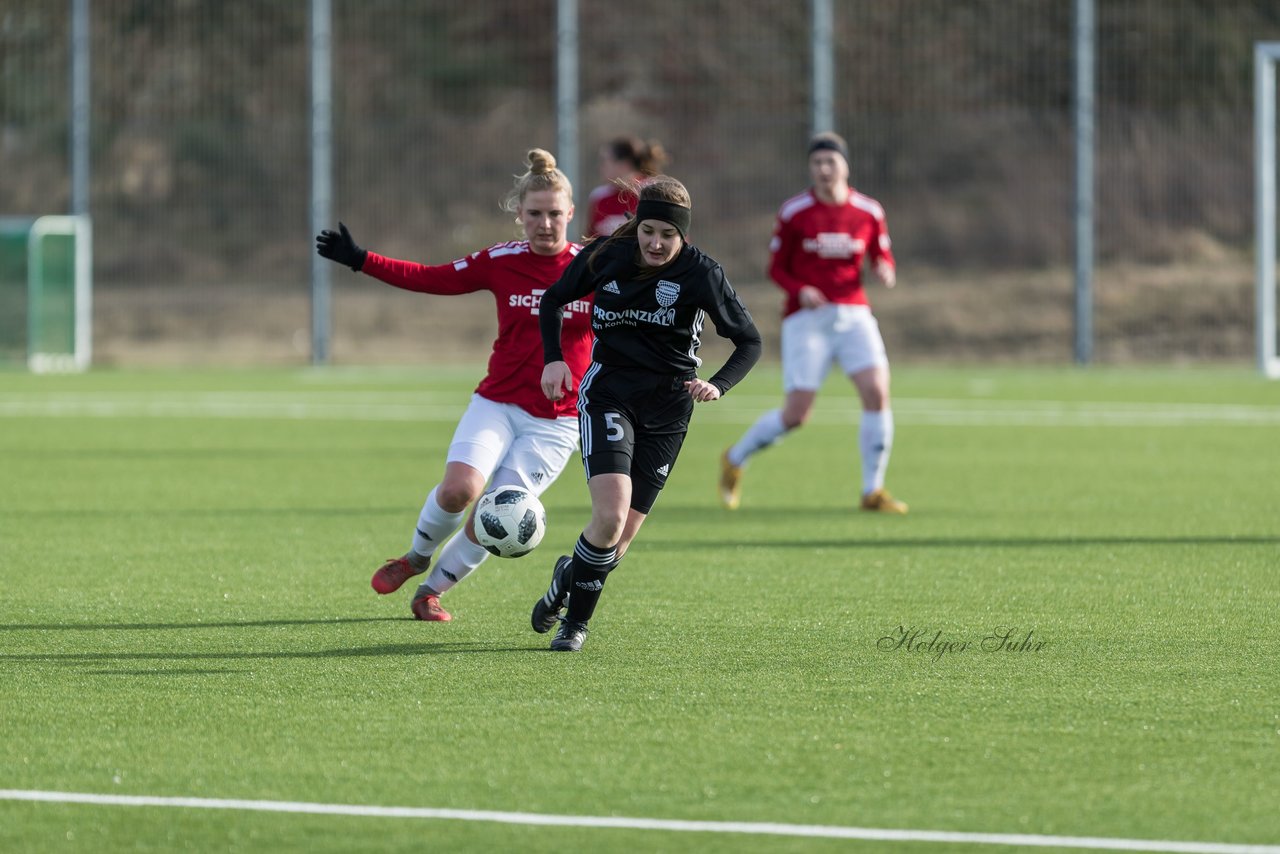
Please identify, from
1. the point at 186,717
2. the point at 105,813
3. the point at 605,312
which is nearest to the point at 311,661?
the point at 186,717

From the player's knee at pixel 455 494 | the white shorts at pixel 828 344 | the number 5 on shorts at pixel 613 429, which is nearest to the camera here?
the number 5 on shorts at pixel 613 429

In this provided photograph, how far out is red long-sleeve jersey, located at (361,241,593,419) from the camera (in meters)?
7.61

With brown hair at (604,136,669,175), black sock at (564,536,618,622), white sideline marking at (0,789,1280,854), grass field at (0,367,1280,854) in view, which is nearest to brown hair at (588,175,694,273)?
black sock at (564,536,618,622)

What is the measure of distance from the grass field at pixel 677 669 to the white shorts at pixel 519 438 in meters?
0.59

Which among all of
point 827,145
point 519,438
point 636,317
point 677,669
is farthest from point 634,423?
point 827,145

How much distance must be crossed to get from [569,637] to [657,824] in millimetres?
2357

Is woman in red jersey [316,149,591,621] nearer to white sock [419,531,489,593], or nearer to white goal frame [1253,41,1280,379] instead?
white sock [419,531,489,593]

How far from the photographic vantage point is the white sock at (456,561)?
7.66 metres

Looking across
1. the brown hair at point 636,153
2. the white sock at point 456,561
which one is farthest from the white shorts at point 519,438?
the brown hair at point 636,153

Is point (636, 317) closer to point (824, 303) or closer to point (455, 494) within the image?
point (455, 494)

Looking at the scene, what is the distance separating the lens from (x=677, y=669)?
6.72 metres

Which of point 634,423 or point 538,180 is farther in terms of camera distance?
point 538,180

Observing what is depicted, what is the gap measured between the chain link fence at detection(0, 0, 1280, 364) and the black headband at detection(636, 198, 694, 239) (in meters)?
21.2

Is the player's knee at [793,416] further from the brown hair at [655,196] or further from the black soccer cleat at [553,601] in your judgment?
the brown hair at [655,196]
